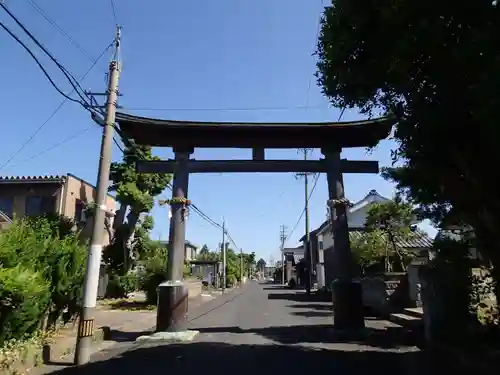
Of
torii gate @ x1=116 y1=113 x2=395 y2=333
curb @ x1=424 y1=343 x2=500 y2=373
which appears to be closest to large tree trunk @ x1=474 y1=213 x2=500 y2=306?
curb @ x1=424 y1=343 x2=500 y2=373

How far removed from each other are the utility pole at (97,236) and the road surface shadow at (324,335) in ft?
15.6

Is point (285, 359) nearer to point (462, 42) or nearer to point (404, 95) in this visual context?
point (404, 95)

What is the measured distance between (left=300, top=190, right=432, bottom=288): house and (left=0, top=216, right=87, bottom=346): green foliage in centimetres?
1659

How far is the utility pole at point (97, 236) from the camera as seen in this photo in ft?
28.6

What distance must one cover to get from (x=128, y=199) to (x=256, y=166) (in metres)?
14.8

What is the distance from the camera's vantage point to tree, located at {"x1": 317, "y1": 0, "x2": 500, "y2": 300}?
233 inches

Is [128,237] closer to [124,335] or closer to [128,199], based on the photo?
[128,199]

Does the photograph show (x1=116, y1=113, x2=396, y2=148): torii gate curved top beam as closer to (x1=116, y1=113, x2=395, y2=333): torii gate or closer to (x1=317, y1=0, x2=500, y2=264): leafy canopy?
(x1=116, y1=113, x2=395, y2=333): torii gate

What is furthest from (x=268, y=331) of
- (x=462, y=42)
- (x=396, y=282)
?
(x=462, y=42)

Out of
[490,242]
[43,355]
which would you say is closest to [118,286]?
[43,355]

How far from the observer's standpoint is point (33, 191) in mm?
24531

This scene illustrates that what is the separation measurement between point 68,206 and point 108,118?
638 inches

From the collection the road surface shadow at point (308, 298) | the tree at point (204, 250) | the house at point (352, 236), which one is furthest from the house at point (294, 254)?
the road surface shadow at point (308, 298)

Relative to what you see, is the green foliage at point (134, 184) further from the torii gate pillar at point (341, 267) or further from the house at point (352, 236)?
the torii gate pillar at point (341, 267)
